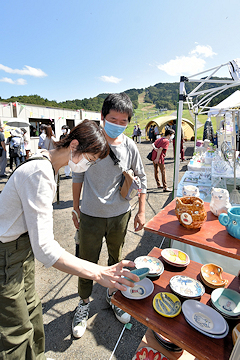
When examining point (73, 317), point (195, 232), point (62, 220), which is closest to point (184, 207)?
point (195, 232)

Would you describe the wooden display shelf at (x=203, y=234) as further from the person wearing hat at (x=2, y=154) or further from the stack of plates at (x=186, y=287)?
the person wearing hat at (x=2, y=154)

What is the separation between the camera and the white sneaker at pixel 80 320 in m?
1.81

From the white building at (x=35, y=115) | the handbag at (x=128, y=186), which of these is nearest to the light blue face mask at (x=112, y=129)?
the handbag at (x=128, y=186)

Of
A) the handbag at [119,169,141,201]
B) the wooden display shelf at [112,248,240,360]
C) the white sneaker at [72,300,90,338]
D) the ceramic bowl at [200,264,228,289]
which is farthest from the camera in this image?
the white sneaker at [72,300,90,338]

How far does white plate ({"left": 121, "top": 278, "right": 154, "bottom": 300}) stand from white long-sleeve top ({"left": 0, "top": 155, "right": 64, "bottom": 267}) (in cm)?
55

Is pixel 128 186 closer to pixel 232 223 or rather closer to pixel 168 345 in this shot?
pixel 232 223

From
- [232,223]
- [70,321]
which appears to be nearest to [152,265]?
[232,223]

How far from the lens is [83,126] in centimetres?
113

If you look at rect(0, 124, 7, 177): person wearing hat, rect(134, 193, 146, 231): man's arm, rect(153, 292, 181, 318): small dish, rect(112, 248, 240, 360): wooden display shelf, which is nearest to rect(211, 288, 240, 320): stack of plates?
rect(112, 248, 240, 360): wooden display shelf

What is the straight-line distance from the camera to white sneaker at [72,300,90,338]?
1.81m

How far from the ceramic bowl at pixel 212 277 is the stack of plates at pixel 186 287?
80 mm

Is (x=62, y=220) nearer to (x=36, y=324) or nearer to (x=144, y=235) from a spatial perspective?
(x=144, y=235)

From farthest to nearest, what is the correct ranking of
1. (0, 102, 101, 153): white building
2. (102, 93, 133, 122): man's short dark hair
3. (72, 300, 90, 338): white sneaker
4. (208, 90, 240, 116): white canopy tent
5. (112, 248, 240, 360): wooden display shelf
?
(0, 102, 101, 153): white building < (208, 90, 240, 116): white canopy tent < (72, 300, 90, 338): white sneaker < (102, 93, 133, 122): man's short dark hair < (112, 248, 240, 360): wooden display shelf

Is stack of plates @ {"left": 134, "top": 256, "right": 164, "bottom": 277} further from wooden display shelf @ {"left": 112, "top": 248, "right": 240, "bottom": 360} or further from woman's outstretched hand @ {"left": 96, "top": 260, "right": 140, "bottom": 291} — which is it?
woman's outstretched hand @ {"left": 96, "top": 260, "right": 140, "bottom": 291}
